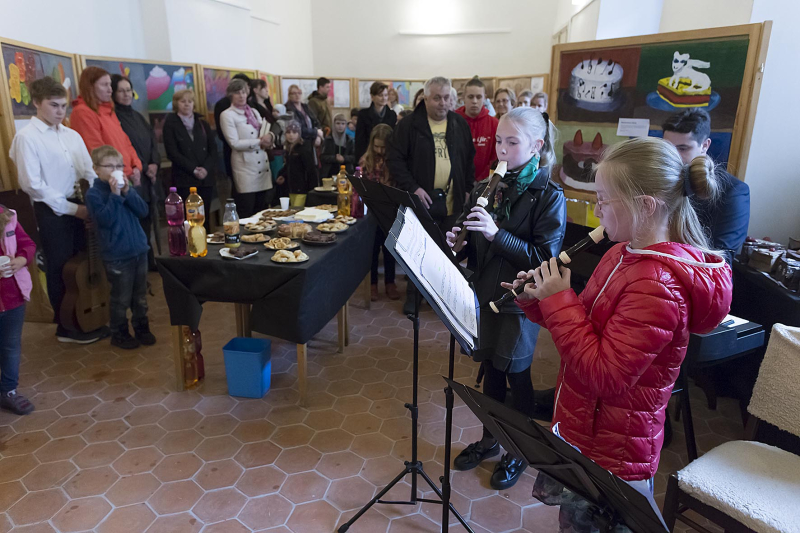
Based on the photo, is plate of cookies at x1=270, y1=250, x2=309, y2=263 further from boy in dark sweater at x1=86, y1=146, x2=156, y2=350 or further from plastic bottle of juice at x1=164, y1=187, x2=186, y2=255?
boy in dark sweater at x1=86, y1=146, x2=156, y2=350

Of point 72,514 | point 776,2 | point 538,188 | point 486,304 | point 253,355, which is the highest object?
point 776,2

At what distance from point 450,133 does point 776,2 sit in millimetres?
2085

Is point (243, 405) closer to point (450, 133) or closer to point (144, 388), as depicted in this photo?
point (144, 388)

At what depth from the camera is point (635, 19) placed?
4785mm

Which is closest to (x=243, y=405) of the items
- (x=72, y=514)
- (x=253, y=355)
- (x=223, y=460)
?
(x=253, y=355)

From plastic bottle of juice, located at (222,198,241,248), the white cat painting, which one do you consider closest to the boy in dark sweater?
plastic bottle of juice, located at (222,198,241,248)

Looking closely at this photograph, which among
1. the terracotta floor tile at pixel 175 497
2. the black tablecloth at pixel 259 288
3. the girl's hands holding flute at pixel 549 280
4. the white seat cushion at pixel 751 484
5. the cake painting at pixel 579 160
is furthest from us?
the cake painting at pixel 579 160

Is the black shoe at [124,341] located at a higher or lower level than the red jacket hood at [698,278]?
lower

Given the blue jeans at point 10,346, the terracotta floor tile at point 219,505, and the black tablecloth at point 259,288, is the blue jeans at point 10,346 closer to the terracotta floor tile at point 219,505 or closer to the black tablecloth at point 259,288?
the black tablecloth at point 259,288

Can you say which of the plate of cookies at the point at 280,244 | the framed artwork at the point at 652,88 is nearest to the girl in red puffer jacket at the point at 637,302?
the plate of cookies at the point at 280,244

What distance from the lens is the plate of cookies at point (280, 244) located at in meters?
2.82

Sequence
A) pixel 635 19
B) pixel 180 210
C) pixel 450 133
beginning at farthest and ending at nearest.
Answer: pixel 635 19, pixel 450 133, pixel 180 210

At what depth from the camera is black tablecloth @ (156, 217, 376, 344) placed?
2.59 meters

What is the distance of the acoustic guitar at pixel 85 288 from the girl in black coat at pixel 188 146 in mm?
1317
